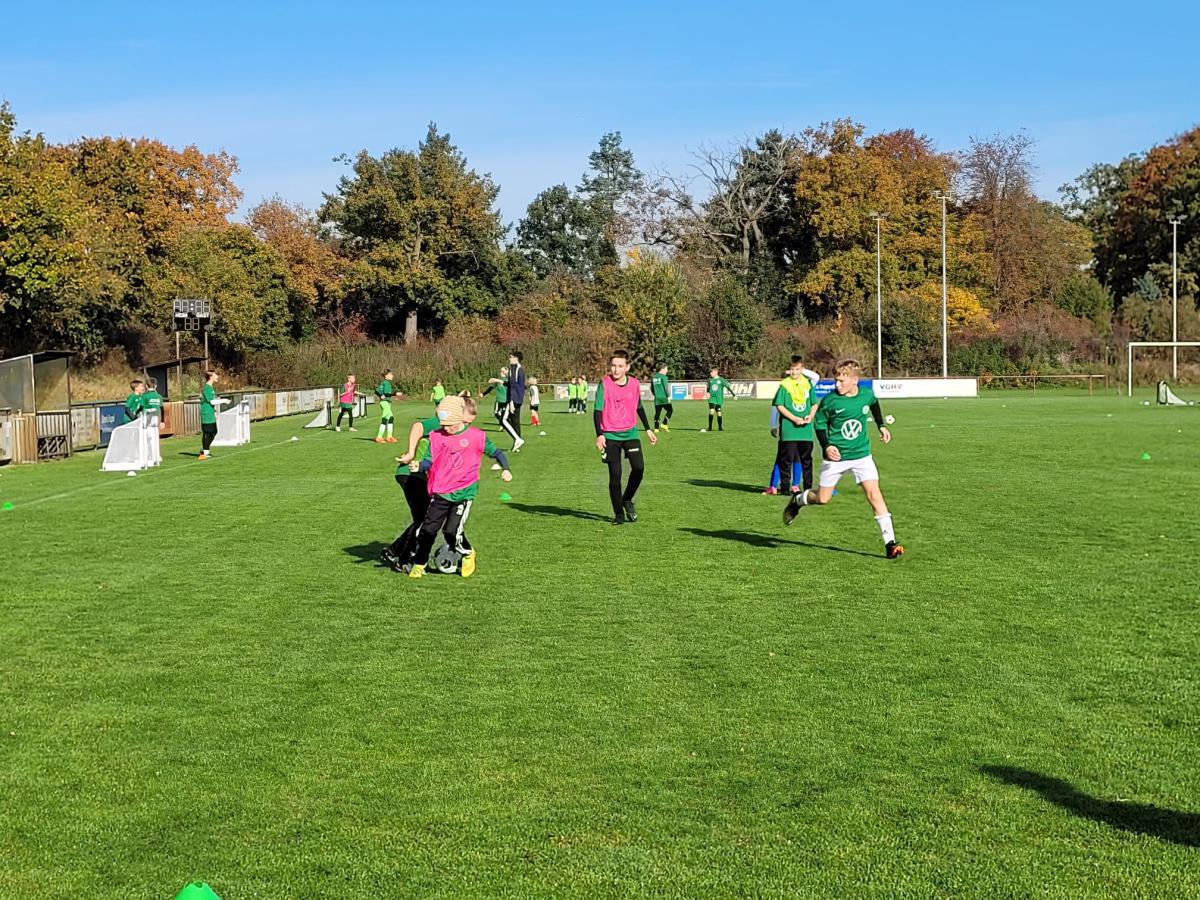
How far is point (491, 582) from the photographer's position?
1063 centimetres

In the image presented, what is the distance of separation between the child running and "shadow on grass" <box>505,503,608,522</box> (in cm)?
422

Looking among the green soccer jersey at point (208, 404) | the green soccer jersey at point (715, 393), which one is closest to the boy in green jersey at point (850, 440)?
the green soccer jersey at point (208, 404)

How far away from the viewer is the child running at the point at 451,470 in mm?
10633

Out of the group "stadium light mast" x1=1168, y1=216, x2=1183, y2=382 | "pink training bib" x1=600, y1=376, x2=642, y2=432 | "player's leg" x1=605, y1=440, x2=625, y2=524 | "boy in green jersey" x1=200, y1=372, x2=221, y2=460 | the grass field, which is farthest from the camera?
"stadium light mast" x1=1168, y1=216, x2=1183, y2=382

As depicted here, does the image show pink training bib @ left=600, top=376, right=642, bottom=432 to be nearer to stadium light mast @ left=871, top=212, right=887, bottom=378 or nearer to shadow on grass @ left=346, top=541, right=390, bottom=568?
shadow on grass @ left=346, top=541, right=390, bottom=568

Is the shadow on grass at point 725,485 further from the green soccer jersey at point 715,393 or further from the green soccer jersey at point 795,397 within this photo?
the green soccer jersey at point 715,393

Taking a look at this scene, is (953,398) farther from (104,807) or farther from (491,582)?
(104,807)

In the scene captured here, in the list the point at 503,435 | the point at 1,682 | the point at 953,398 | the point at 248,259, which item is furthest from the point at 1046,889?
the point at 248,259

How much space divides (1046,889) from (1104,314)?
272 feet

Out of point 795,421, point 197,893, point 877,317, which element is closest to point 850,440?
point 795,421

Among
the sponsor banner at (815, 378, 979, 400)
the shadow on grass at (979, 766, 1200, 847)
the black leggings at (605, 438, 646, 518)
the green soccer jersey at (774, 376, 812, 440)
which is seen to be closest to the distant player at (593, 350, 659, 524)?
the black leggings at (605, 438, 646, 518)

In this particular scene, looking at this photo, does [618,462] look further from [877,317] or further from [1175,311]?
[1175,311]

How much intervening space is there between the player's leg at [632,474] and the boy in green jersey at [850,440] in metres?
2.91

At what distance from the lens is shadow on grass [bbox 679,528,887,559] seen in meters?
12.0
